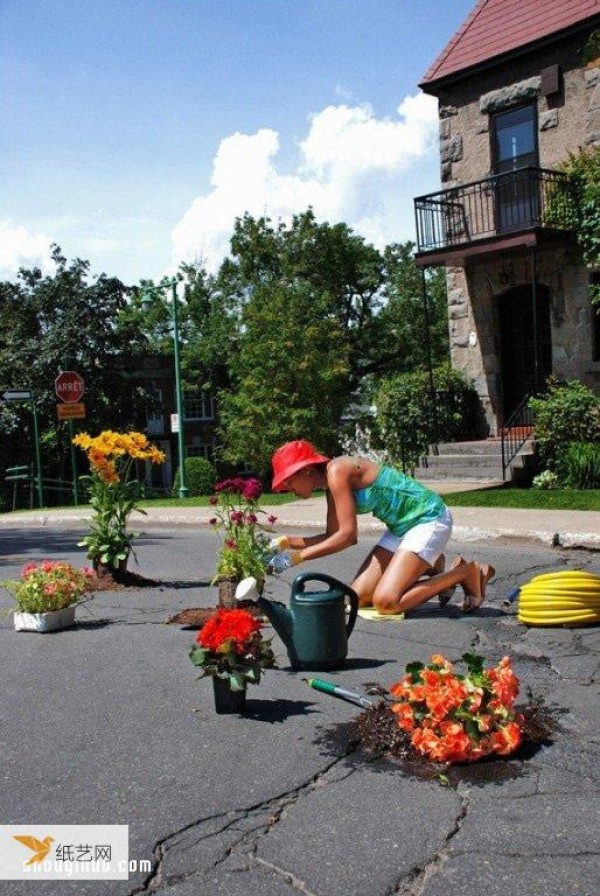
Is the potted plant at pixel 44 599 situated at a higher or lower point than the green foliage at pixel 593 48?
lower

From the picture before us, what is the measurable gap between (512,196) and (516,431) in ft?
15.5

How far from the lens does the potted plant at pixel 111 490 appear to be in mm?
8461

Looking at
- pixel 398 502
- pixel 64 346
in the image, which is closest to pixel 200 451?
pixel 64 346

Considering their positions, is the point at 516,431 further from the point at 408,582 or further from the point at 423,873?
the point at 423,873

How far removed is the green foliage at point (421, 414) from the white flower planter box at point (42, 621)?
11981 mm

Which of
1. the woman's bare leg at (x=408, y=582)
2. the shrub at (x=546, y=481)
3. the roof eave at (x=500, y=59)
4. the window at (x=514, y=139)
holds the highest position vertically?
the roof eave at (x=500, y=59)

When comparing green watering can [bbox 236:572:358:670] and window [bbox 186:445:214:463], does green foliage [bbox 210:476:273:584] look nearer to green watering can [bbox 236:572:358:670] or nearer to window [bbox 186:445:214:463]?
green watering can [bbox 236:572:358:670]

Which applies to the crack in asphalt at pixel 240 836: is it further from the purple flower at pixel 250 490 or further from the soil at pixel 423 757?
the purple flower at pixel 250 490

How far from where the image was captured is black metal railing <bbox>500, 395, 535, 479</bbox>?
666 inches

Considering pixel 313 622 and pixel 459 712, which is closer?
pixel 459 712

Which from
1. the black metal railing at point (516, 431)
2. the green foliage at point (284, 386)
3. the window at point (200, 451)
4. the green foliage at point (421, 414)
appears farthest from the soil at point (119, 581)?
the window at point (200, 451)

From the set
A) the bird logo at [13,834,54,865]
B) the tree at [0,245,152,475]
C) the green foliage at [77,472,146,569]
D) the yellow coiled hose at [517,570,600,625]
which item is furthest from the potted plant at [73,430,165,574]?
the tree at [0,245,152,475]

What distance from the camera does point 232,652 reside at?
16.3ft

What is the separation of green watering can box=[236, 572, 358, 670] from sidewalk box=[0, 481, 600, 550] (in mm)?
5373
